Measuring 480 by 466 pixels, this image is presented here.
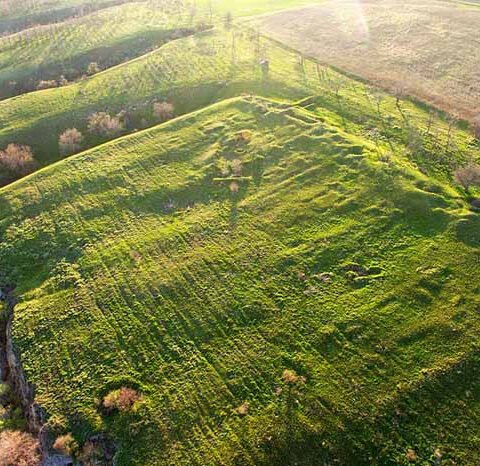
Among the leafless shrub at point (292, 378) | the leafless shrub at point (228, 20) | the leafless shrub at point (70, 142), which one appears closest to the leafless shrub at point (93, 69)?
the leafless shrub at point (70, 142)

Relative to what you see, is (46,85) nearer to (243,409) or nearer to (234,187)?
(234,187)

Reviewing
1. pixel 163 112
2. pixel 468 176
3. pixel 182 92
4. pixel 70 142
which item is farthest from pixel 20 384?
pixel 182 92

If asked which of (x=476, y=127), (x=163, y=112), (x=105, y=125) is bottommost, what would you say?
(x=476, y=127)

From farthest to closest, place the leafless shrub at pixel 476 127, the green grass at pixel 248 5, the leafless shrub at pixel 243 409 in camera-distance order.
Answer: the green grass at pixel 248 5 → the leafless shrub at pixel 476 127 → the leafless shrub at pixel 243 409

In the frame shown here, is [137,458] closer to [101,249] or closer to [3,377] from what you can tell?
[3,377]

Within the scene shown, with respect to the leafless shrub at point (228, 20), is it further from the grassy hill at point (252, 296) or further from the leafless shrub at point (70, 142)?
the grassy hill at point (252, 296)
